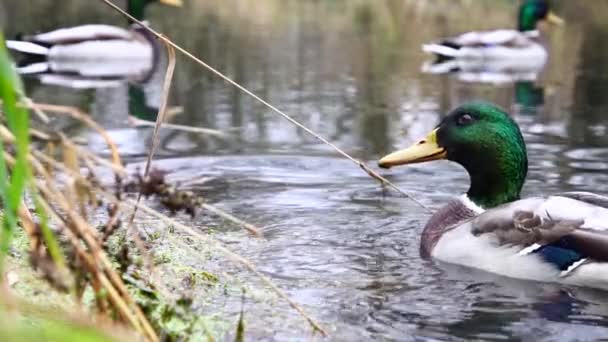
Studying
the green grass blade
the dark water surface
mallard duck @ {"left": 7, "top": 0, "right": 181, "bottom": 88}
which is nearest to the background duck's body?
mallard duck @ {"left": 7, "top": 0, "right": 181, "bottom": 88}

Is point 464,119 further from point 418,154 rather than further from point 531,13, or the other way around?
point 531,13

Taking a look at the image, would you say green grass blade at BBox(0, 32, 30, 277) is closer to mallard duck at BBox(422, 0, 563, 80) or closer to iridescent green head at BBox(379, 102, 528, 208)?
iridescent green head at BBox(379, 102, 528, 208)

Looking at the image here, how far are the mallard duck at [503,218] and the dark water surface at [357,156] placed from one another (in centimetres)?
10

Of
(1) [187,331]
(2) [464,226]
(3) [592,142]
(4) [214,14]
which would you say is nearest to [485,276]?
(2) [464,226]

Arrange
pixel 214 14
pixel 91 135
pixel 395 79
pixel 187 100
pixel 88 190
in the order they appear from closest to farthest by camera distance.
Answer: pixel 88 190
pixel 91 135
pixel 187 100
pixel 395 79
pixel 214 14

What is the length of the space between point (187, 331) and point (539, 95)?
9.87 meters

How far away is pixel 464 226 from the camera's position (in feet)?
16.0

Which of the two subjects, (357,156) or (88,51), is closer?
(357,156)

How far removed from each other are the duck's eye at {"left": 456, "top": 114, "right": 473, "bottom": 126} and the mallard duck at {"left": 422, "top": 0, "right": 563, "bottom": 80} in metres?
10.8

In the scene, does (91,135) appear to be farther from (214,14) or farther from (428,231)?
(214,14)

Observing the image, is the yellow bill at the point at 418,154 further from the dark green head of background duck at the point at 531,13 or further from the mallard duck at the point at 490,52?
the dark green head of background duck at the point at 531,13

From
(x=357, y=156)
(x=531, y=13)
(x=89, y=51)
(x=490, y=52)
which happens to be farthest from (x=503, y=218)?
(x=531, y=13)

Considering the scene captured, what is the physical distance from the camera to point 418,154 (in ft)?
17.2

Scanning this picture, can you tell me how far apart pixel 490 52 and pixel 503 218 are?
1276cm
